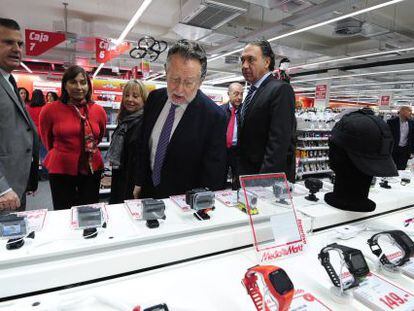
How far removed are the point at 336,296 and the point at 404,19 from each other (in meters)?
9.03

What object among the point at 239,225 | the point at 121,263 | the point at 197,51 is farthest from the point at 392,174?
the point at 121,263

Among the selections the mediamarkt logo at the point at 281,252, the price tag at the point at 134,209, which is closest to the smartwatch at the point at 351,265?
the mediamarkt logo at the point at 281,252

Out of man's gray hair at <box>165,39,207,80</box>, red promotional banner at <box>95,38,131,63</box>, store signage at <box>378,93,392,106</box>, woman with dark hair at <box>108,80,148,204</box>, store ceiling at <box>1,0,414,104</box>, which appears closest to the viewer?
man's gray hair at <box>165,39,207,80</box>

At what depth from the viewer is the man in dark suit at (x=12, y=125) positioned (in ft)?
5.23

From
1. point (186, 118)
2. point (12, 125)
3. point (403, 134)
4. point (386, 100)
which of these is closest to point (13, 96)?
point (12, 125)

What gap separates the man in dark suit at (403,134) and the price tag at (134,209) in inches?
281

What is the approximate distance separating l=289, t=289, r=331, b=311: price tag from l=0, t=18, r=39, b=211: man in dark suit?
5.06 ft

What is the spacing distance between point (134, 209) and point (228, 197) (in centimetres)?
47

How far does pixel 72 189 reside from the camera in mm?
2375

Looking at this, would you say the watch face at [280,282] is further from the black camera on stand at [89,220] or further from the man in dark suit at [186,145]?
the man in dark suit at [186,145]

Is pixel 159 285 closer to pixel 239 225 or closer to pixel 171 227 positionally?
pixel 171 227

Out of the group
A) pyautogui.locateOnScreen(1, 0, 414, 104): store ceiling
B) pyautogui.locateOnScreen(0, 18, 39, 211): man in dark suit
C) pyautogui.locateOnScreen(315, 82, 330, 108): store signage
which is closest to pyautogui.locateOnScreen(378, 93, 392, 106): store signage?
pyautogui.locateOnScreen(1, 0, 414, 104): store ceiling

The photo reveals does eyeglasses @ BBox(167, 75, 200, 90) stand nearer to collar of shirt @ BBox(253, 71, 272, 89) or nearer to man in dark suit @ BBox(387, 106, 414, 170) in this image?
collar of shirt @ BBox(253, 71, 272, 89)

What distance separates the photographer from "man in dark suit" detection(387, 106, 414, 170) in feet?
21.4
